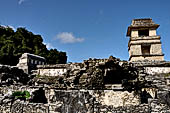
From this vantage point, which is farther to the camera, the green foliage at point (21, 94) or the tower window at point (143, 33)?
the tower window at point (143, 33)

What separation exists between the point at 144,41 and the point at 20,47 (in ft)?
61.8

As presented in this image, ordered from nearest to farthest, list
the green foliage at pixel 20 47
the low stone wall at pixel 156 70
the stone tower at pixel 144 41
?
the low stone wall at pixel 156 70, the stone tower at pixel 144 41, the green foliage at pixel 20 47

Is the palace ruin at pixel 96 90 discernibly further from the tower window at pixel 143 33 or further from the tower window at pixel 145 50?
the tower window at pixel 143 33

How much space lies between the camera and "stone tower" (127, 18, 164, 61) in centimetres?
1861

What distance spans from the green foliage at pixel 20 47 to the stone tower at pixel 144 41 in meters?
14.2

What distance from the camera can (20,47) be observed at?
23391 millimetres

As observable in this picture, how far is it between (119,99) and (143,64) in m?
7.95

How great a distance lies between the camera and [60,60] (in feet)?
92.9

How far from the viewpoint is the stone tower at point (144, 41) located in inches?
733

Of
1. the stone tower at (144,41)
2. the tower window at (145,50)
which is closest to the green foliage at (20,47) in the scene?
the stone tower at (144,41)

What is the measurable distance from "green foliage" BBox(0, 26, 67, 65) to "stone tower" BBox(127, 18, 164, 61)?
14.2m

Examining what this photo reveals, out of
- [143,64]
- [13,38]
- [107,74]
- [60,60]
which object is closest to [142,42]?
[143,64]

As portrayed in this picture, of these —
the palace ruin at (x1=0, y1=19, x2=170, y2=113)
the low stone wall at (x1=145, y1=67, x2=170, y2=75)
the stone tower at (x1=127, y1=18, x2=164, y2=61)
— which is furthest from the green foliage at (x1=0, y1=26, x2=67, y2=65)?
the low stone wall at (x1=145, y1=67, x2=170, y2=75)

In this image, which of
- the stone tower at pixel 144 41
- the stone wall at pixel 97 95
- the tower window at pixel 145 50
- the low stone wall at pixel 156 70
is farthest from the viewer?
the tower window at pixel 145 50
